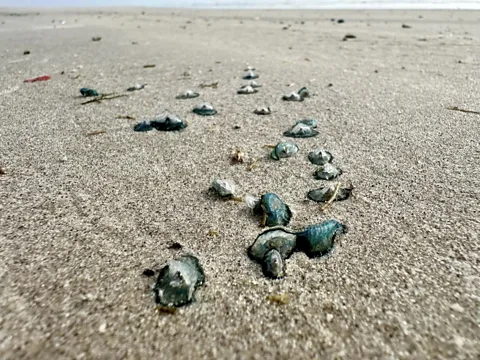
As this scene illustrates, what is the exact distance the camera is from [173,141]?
1.98 meters

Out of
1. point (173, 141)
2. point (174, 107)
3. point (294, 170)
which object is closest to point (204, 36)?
point (174, 107)

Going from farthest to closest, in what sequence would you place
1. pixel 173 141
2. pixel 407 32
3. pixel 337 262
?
pixel 407 32, pixel 173 141, pixel 337 262

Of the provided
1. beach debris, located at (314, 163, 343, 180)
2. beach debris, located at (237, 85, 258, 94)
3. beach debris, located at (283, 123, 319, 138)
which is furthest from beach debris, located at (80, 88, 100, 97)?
beach debris, located at (314, 163, 343, 180)

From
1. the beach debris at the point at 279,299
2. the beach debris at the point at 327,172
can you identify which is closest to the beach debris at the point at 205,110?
the beach debris at the point at 327,172

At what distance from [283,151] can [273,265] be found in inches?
32.7

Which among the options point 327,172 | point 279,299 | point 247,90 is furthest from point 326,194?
point 247,90

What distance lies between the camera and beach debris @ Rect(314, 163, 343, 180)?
158 centimetres

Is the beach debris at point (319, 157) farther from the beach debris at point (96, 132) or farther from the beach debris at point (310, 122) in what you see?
the beach debris at point (96, 132)

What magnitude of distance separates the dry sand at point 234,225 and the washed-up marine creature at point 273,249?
33 mm

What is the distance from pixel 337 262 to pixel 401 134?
1.18m

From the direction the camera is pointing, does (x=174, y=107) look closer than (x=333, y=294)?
No

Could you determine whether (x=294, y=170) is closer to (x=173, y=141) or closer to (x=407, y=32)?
(x=173, y=141)

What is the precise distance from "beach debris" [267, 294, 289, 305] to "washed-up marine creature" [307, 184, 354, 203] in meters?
0.52

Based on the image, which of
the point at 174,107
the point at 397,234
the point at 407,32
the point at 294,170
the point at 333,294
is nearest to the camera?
the point at 333,294
